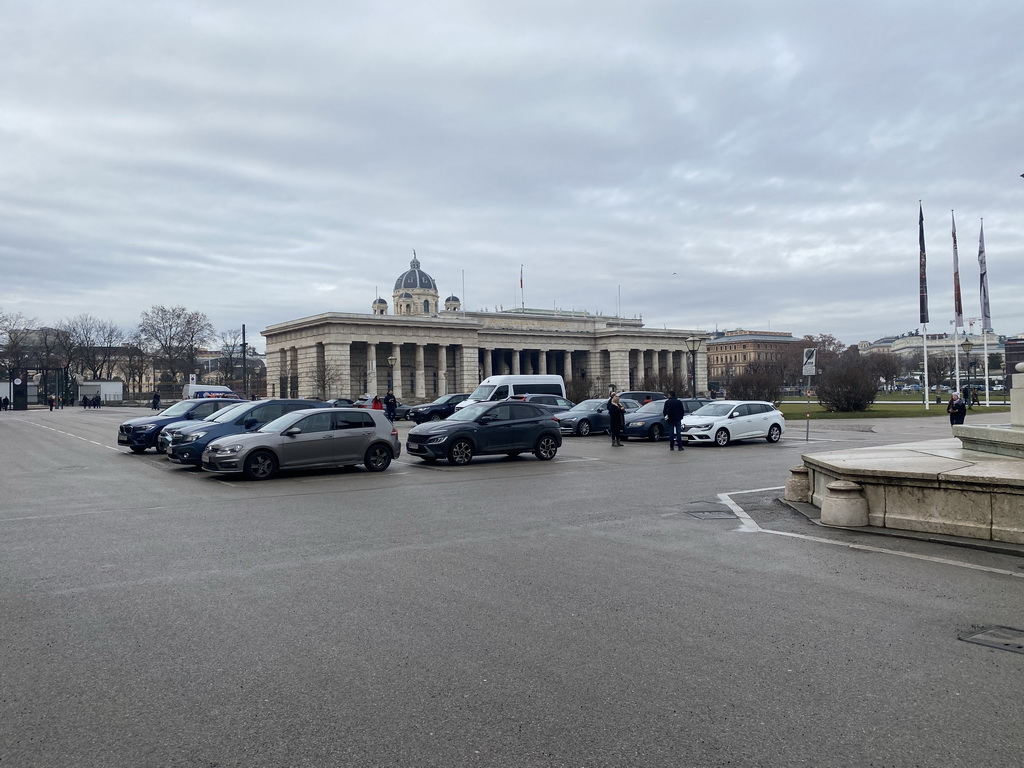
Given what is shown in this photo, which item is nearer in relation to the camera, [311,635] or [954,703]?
[954,703]

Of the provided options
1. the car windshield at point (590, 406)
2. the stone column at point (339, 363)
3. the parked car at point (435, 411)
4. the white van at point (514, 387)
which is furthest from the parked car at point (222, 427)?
the stone column at point (339, 363)

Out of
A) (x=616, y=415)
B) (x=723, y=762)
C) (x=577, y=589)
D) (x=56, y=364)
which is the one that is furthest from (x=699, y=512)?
(x=56, y=364)

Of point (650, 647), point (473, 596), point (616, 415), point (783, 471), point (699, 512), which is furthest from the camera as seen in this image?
point (616, 415)

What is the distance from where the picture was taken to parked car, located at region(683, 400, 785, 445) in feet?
84.7

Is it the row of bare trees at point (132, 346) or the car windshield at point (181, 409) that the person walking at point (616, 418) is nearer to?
the car windshield at point (181, 409)

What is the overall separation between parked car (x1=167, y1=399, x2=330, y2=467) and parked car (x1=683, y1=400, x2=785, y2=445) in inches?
487

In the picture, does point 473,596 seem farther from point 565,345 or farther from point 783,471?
point 565,345

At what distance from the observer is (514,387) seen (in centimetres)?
3941

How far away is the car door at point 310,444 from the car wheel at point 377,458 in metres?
0.84

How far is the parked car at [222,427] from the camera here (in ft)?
60.1

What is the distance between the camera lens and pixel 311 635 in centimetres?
577

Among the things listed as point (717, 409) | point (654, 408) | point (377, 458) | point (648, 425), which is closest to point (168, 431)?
point (377, 458)

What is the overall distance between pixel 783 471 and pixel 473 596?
1259 centimetres

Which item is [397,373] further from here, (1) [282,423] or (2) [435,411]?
(1) [282,423]
